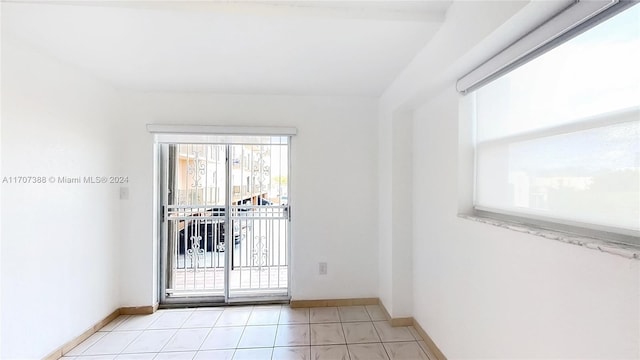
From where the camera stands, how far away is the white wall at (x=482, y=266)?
89 centimetres

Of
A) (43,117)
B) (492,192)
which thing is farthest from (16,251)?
(492,192)

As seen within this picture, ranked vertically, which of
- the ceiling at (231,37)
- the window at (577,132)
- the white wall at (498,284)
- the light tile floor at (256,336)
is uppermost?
the ceiling at (231,37)

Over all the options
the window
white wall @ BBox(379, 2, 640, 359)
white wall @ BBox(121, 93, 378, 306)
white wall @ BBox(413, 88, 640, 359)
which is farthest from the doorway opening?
the window

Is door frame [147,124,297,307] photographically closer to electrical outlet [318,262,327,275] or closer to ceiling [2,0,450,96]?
electrical outlet [318,262,327,275]

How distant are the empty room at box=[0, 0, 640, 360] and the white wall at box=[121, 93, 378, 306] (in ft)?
0.07

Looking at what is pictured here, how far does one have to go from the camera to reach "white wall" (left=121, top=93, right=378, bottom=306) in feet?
8.71

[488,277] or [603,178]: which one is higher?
[603,178]

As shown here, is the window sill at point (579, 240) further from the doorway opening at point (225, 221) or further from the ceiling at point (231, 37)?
the doorway opening at point (225, 221)

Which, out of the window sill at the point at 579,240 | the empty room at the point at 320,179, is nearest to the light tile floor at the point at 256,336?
the empty room at the point at 320,179

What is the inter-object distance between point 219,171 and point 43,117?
4.48ft

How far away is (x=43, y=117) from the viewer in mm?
1841

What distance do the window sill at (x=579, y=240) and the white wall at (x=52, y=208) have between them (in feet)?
9.23

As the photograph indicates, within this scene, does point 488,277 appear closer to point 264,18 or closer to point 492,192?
point 492,192

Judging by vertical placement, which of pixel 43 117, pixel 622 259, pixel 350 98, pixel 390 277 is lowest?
pixel 390 277
